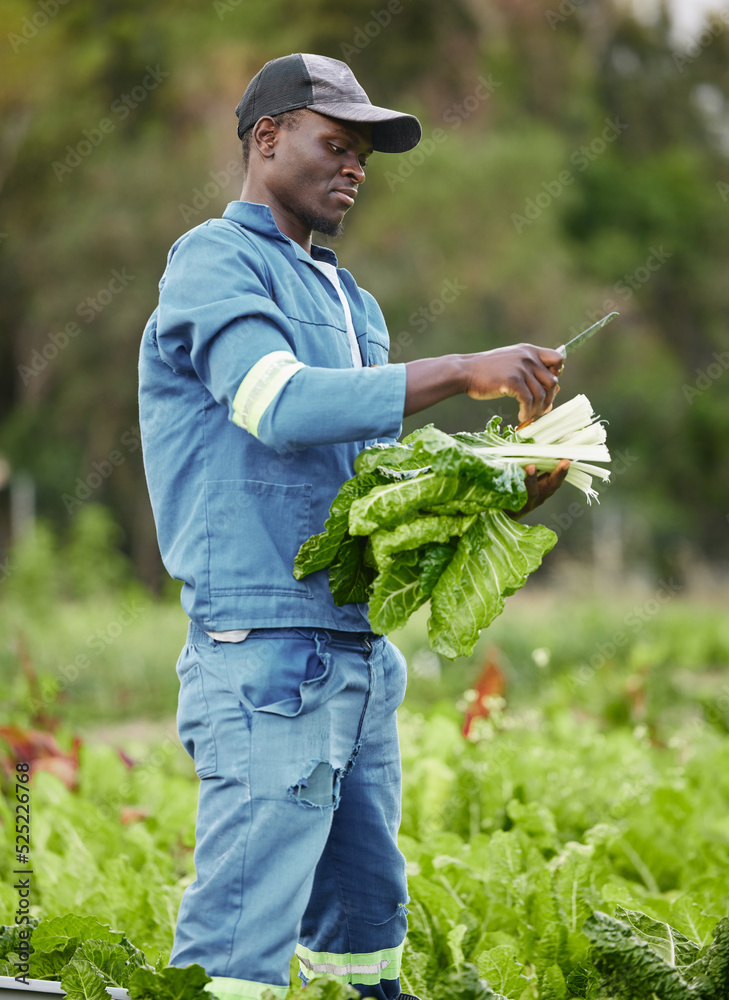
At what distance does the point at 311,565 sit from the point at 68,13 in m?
20.8

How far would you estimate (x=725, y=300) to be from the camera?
96.3ft

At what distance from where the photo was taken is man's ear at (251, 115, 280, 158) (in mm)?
2492

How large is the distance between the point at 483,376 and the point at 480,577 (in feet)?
1.33

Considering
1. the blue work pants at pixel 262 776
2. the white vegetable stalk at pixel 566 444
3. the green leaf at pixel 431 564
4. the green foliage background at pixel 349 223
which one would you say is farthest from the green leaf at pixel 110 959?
the green foliage background at pixel 349 223

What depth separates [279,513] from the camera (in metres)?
2.38

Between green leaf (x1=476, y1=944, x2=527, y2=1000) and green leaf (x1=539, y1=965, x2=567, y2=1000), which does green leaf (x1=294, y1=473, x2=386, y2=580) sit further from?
green leaf (x1=539, y1=965, x2=567, y2=1000)

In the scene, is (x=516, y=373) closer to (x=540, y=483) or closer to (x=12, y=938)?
(x=540, y=483)

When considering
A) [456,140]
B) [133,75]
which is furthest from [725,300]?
[133,75]

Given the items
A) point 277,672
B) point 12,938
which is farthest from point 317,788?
point 12,938

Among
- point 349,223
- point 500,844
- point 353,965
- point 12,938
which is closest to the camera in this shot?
point 353,965

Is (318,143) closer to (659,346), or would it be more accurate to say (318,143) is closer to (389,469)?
(389,469)

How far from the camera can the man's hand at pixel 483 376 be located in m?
2.21

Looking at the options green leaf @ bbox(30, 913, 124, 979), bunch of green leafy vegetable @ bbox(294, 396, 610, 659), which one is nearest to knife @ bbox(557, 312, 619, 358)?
bunch of green leafy vegetable @ bbox(294, 396, 610, 659)

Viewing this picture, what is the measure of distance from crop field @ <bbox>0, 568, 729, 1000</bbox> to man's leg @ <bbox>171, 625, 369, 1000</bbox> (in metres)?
0.12
